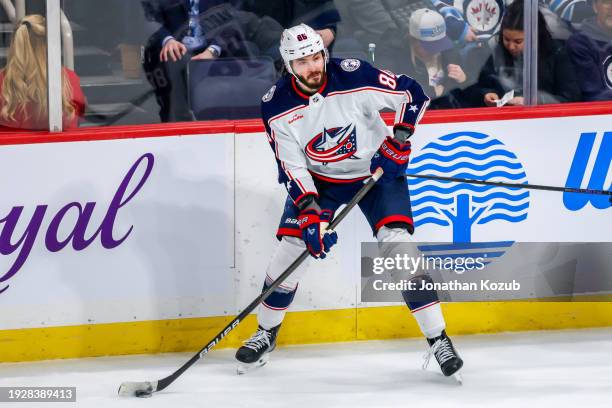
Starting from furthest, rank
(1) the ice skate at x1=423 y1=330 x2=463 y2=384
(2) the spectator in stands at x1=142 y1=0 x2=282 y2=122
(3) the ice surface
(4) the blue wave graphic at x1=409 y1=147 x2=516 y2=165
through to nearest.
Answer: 1. (4) the blue wave graphic at x1=409 y1=147 x2=516 y2=165
2. (2) the spectator in stands at x1=142 y1=0 x2=282 y2=122
3. (1) the ice skate at x1=423 y1=330 x2=463 y2=384
4. (3) the ice surface

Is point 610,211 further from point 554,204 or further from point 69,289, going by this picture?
point 69,289

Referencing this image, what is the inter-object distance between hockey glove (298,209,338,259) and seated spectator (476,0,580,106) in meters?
1.01

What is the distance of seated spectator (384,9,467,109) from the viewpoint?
4.75 metres

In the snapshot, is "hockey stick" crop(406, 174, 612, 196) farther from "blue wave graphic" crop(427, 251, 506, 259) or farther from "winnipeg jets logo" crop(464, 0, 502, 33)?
"winnipeg jets logo" crop(464, 0, 502, 33)

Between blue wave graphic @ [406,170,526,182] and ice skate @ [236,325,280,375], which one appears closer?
ice skate @ [236,325,280,375]

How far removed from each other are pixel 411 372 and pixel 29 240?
1.43 metres

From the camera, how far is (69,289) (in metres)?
4.47

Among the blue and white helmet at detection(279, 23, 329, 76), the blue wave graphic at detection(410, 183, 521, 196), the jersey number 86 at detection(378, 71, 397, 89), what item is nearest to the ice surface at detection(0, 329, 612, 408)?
the blue wave graphic at detection(410, 183, 521, 196)

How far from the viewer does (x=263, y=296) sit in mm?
4250

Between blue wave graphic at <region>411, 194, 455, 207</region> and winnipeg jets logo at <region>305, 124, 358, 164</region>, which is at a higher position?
winnipeg jets logo at <region>305, 124, 358, 164</region>

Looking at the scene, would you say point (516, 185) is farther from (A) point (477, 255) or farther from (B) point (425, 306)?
(B) point (425, 306)

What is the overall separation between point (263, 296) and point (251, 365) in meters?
0.31

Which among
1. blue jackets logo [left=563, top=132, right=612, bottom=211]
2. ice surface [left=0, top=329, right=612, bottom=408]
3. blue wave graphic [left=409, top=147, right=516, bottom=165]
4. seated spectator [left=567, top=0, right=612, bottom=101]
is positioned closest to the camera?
ice surface [left=0, top=329, right=612, bottom=408]

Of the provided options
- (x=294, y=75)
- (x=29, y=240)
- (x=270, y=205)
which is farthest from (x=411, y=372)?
(x=29, y=240)
